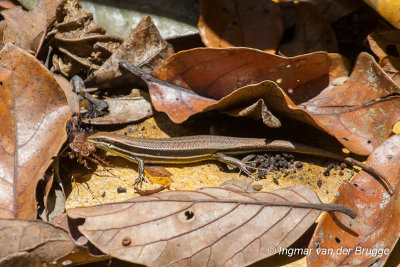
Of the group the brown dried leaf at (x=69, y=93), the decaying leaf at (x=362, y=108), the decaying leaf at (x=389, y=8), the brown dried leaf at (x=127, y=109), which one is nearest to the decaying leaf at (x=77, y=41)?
the brown dried leaf at (x=69, y=93)

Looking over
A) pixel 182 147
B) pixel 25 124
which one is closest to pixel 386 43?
pixel 182 147

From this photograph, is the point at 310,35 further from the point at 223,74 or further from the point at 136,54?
the point at 136,54

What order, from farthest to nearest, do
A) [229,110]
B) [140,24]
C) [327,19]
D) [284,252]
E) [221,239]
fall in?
[327,19] < [140,24] < [229,110] < [284,252] < [221,239]

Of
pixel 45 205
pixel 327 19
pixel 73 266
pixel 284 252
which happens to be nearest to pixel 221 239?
pixel 284 252

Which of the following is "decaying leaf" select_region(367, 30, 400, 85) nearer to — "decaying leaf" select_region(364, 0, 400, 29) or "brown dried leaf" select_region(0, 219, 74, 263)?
"decaying leaf" select_region(364, 0, 400, 29)

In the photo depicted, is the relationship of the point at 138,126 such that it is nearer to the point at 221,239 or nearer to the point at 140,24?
the point at 140,24

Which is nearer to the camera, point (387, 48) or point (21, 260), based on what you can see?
point (21, 260)
